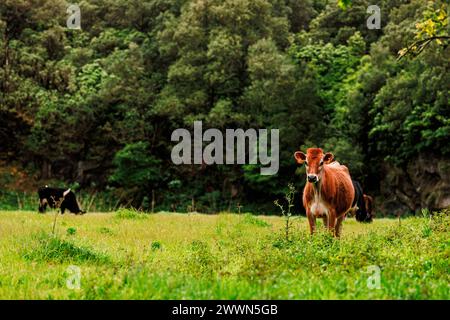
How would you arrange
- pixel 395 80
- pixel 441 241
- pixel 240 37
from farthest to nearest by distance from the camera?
pixel 240 37 → pixel 395 80 → pixel 441 241

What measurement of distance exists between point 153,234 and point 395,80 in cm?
2810

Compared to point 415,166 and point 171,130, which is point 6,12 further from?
point 415,166

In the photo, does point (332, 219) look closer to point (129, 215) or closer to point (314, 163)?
point (314, 163)

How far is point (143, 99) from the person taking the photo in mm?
44344

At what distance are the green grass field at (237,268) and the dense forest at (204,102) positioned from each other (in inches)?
1105

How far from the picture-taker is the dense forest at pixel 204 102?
1560 inches

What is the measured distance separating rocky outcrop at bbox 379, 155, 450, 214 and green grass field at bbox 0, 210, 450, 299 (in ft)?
82.8

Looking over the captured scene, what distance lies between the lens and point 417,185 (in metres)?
37.9

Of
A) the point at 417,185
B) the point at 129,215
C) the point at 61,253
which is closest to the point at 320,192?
the point at 61,253

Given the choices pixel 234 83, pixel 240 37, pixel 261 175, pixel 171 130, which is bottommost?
pixel 261 175

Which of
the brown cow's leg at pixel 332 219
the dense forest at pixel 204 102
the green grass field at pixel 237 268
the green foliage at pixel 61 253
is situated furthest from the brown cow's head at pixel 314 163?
the dense forest at pixel 204 102
